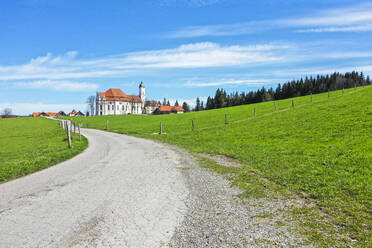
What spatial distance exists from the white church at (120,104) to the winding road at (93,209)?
148954 mm

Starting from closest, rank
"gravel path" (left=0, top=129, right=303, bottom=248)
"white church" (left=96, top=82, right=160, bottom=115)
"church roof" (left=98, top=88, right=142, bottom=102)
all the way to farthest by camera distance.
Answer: "gravel path" (left=0, top=129, right=303, bottom=248) → "white church" (left=96, top=82, right=160, bottom=115) → "church roof" (left=98, top=88, right=142, bottom=102)

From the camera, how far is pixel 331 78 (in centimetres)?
12762

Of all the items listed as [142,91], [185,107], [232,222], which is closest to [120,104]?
[142,91]

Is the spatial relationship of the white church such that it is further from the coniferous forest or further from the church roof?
the coniferous forest

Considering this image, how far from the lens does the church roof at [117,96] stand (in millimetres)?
153575

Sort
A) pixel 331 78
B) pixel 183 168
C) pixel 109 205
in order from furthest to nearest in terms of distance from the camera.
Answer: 1. pixel 331 78
2. pixel 183 168
3. pixel 109 205

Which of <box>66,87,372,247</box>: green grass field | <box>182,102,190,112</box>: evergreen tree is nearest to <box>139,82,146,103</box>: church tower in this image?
<box>182,102,190,112</box>: evergreen tree

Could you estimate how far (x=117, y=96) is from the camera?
157 meters

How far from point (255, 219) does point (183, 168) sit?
5.90 m

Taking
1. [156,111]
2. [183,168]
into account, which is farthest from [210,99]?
[183,168]

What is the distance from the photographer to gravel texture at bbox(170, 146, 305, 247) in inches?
162

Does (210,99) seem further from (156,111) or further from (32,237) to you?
(32,237)

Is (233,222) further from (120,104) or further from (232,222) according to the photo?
(120,104)

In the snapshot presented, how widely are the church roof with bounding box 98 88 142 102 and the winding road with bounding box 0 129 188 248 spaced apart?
15122 centimetres
